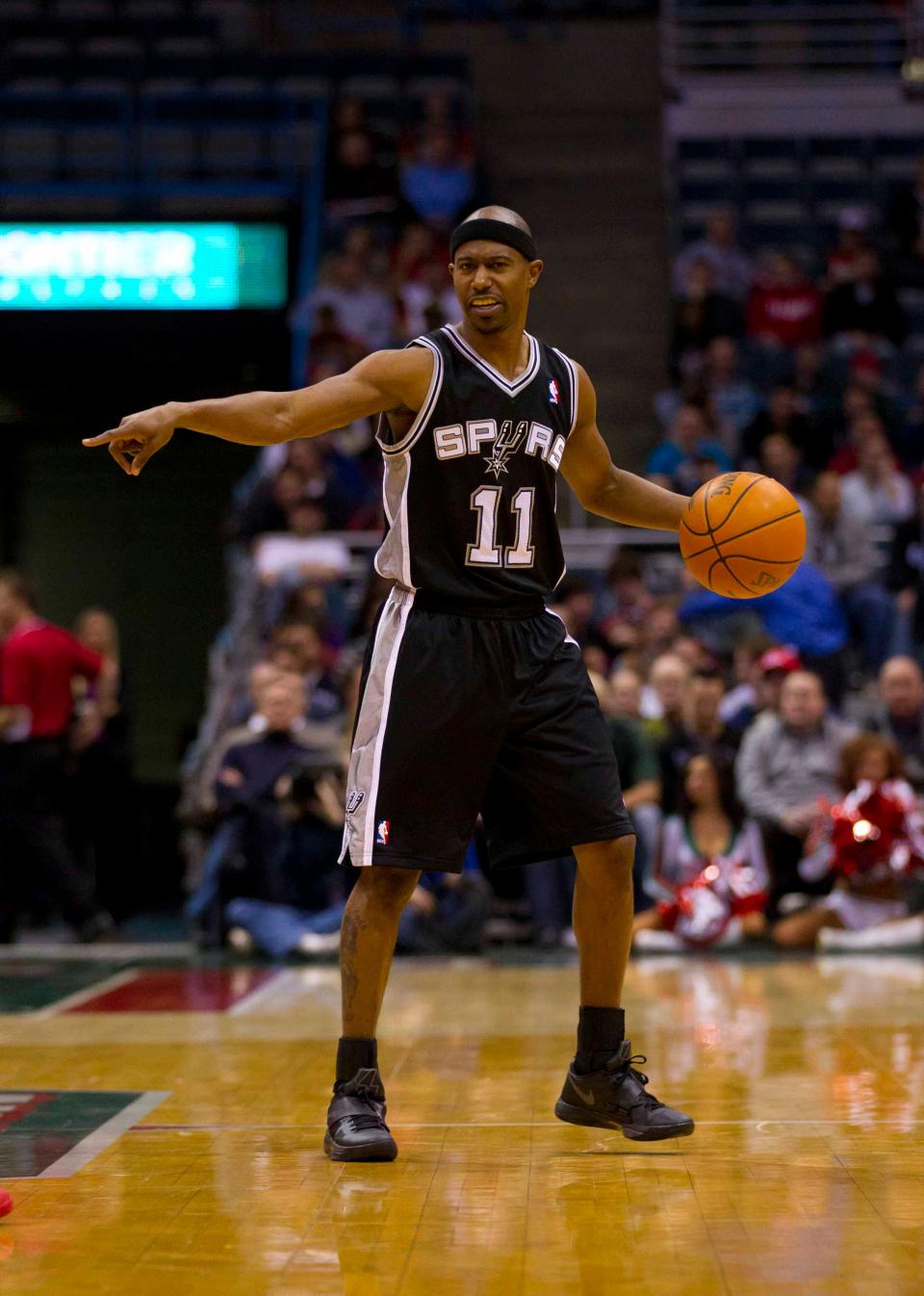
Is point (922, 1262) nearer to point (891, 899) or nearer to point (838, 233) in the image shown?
point (891, 899)

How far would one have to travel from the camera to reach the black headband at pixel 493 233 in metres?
4.42

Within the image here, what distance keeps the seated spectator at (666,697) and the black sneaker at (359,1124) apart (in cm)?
614

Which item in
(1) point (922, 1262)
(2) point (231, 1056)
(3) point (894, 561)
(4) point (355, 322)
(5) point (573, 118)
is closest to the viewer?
(1) point (922, 1262)

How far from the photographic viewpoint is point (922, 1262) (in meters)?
3.25

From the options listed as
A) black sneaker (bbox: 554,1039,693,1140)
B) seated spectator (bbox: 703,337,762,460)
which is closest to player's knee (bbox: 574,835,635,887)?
black sneaker (bbox: 554,1039,693,1140)

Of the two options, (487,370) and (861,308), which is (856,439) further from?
(487,370)

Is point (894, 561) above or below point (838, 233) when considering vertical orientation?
below

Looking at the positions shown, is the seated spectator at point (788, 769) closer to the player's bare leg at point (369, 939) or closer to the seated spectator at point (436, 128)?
the player's bare leg at point (369, 939)

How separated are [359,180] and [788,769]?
7.10m

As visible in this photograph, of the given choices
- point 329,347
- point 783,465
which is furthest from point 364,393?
point 329,347

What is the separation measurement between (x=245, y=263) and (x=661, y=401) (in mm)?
3374

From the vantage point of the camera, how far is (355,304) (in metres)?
14.1

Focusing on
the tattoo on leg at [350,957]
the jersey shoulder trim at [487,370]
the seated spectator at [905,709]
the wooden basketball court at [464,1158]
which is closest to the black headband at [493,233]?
the jersey shoulder trim at [487,370]

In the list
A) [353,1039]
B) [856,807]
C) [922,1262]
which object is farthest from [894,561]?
[922,1262]
